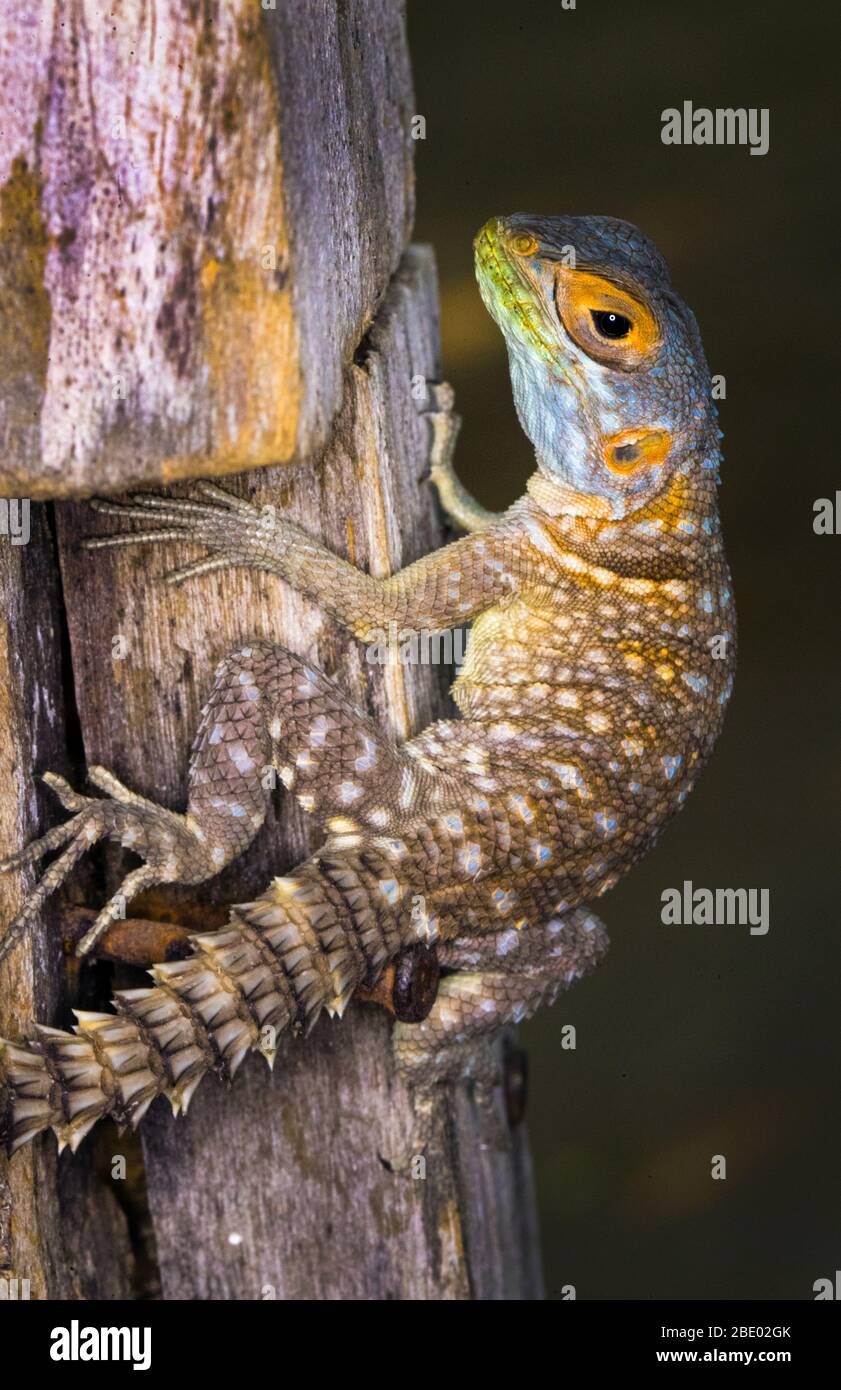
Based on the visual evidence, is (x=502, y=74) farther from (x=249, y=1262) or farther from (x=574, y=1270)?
(x=574, y=1270)

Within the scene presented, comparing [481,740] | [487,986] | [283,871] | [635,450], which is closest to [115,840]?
[283,871]

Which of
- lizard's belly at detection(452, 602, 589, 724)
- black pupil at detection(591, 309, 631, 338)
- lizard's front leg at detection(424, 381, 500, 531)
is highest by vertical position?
Result: black pupil at detection(591, 309, 631, 338)

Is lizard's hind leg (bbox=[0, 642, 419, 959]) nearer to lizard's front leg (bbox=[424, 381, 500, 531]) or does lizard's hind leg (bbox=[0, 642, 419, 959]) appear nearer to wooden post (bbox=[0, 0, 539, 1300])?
wooden post (bbox=[0, 0, 539, 1300])

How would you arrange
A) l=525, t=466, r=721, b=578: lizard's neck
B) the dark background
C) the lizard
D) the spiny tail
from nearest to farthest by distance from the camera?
1. the spiny tail
2. the lizard
3. l=525, t=466, r=721, b=578: lizard's neck
4. the dark background

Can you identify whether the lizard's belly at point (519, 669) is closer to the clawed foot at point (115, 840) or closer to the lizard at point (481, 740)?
the lizard at point (481, 740)

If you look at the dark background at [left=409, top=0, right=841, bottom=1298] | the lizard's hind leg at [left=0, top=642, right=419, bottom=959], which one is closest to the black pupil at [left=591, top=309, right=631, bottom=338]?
the lizard's hind leg at [left=0, top=642, right=419, bottom=959]

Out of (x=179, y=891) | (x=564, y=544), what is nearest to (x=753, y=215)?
(x=564, y=544)

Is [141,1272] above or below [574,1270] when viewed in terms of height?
above
